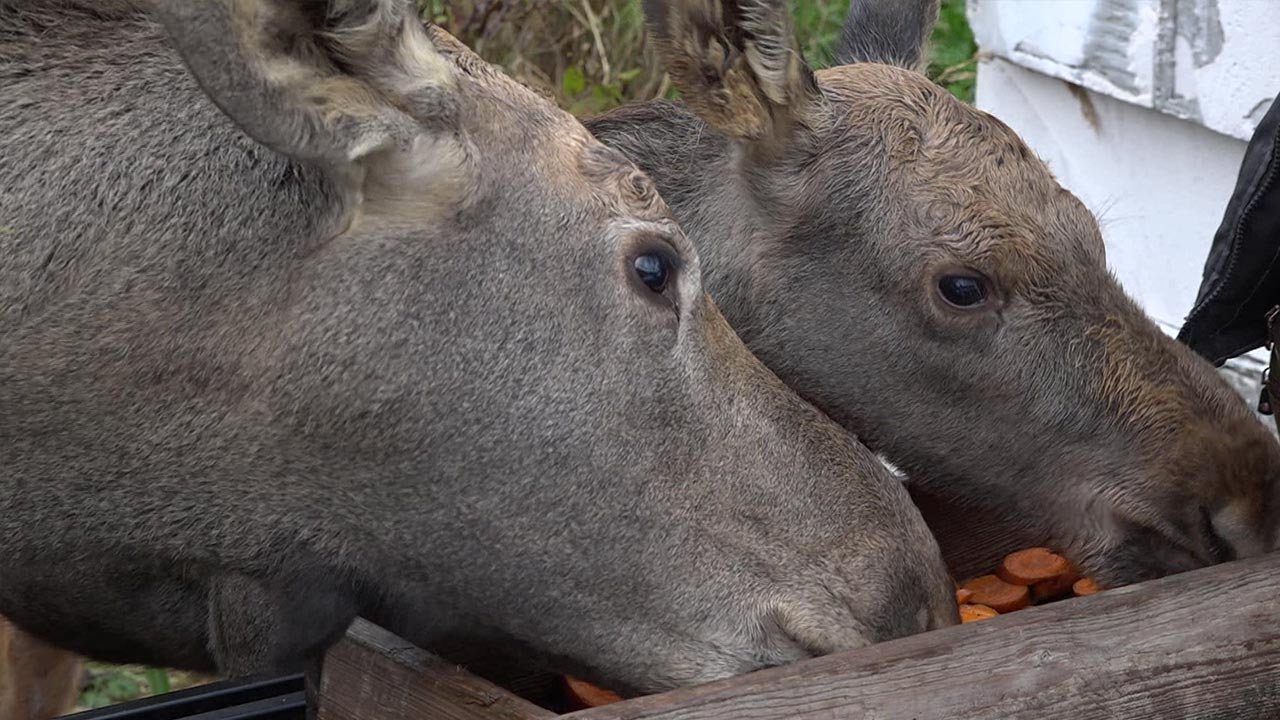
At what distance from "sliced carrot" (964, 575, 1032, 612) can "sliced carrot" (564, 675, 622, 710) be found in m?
0.92

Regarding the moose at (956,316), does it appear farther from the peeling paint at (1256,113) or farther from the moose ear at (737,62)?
the peeling paint at (1256,113)

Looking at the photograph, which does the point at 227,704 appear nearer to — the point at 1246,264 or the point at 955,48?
the point at 1246,264

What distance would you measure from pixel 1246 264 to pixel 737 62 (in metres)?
1.09

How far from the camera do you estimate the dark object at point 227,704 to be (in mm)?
2434

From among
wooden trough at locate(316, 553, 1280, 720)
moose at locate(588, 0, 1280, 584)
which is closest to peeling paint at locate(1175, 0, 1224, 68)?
moose at locate(588, 0, 1280, 584)

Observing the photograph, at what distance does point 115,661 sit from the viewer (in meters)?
3.09

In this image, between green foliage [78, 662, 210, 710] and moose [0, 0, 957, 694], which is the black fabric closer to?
moose [0, 0, 957, 694]

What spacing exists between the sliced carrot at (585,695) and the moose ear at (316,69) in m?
1.00

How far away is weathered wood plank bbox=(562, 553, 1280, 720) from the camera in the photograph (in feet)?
7.72

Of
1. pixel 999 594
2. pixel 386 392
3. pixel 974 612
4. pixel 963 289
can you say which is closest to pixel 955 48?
pixel 963 289

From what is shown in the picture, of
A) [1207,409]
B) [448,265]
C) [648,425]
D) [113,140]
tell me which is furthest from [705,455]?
[1207,409]

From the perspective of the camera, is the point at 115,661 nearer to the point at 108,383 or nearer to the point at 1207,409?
the point at 108,383

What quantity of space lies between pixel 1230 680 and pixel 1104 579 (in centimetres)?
92

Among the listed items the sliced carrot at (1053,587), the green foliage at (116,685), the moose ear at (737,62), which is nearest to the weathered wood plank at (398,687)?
the moose ear at (737,62)
